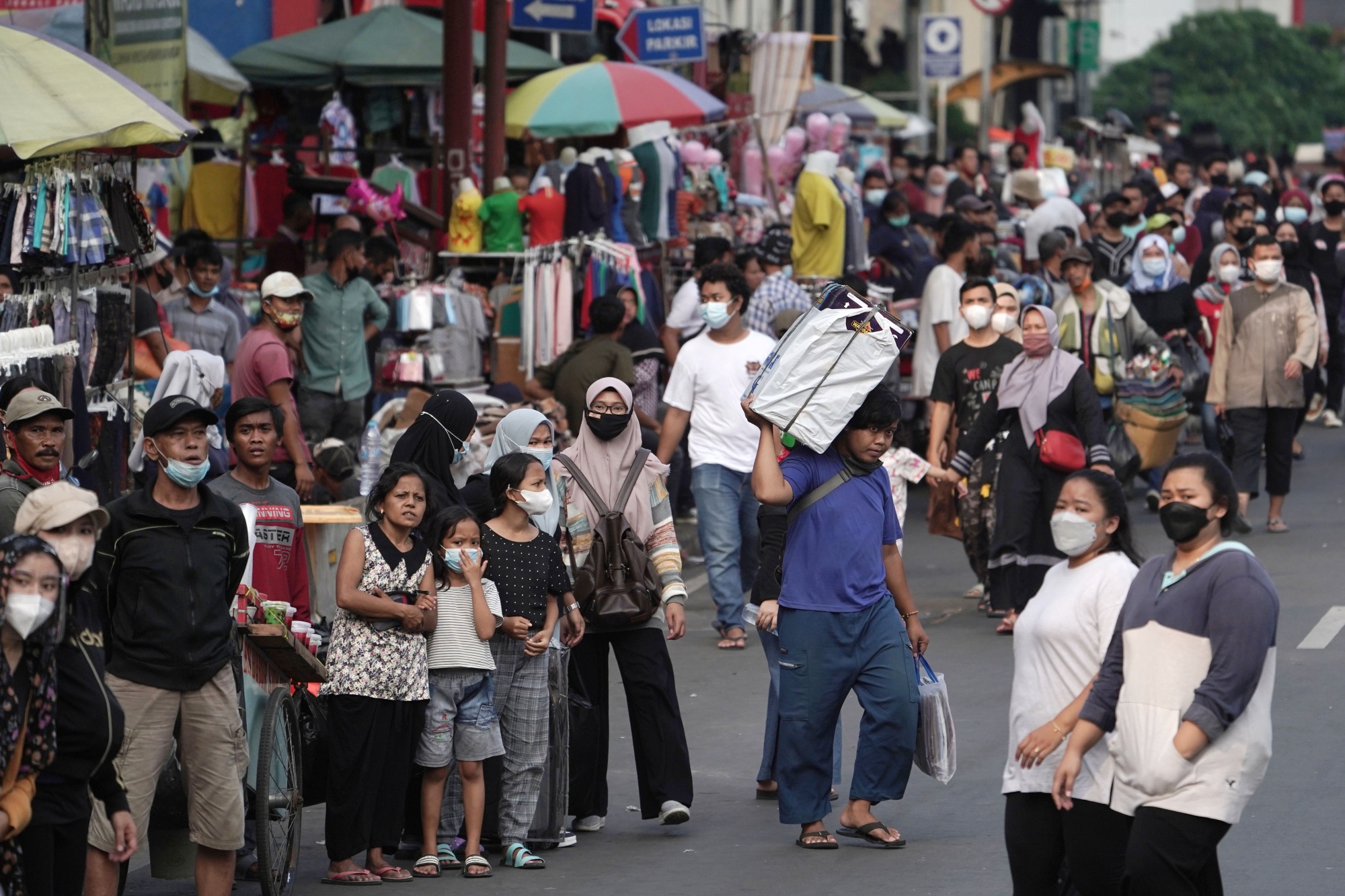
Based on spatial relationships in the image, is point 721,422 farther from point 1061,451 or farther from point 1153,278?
point 1153,278

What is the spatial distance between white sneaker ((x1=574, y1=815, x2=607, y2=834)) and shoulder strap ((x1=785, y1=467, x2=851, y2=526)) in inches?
60.1

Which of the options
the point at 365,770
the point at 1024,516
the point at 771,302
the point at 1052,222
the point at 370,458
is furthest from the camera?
the point at 1052,222

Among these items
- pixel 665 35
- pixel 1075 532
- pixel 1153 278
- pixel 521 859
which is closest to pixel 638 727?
pixel 521 859

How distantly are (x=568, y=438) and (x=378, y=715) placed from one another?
5.62m

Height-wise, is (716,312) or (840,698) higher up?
(716,312)

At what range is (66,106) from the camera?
8.77m

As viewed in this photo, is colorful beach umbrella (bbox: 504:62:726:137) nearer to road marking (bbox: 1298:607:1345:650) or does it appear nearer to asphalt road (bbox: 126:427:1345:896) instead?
asphalt road (bbox: 126:427:1345:896)

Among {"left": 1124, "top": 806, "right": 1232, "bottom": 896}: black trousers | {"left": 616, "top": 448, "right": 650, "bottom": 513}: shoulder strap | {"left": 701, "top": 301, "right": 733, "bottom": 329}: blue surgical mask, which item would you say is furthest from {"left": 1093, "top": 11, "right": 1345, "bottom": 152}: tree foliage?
{"left": 1124, "top": 806, "right": 1232, "bottom": 896}: black trousers

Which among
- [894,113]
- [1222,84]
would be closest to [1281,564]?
[894,113]

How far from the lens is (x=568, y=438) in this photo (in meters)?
12.7

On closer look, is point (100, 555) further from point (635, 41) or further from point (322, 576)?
point (635, 41)

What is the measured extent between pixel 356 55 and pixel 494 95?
6.74 feet

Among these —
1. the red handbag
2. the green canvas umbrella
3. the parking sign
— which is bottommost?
the red handbag

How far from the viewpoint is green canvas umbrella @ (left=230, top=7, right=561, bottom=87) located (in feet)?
59.2
